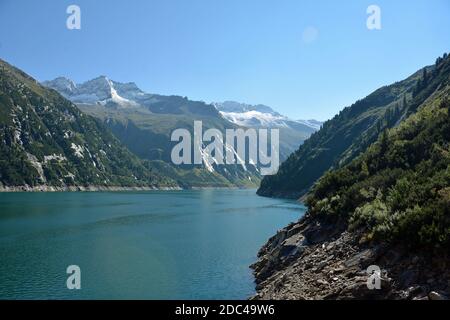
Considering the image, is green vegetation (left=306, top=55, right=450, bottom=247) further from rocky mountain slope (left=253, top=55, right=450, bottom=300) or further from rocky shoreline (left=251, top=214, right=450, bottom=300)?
rocky shoreline (left=251, top=214, right=450, bottom=300)

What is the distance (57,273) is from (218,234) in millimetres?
42529

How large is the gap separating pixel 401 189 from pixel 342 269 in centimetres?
1130

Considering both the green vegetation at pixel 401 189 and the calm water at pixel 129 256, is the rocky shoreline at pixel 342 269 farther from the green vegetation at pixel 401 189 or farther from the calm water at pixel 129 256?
the calm water at pixel 129 256

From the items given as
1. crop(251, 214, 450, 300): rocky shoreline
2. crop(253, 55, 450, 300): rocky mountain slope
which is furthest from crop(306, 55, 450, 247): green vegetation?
crop(251, 214, 450, 300): rocky shoreline

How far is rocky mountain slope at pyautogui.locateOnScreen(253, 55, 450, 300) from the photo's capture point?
98.1 ft

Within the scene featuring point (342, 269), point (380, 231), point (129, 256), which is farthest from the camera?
point (129, 256)

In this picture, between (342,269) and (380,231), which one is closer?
(342,269)

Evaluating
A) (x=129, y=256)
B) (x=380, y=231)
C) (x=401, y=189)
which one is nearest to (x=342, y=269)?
(x=380, y=231)

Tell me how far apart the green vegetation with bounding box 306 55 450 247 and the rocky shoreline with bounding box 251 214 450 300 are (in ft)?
4.25

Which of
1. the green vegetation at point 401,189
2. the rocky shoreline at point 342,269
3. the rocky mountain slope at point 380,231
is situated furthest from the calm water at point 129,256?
the green vegetation at point 401,189

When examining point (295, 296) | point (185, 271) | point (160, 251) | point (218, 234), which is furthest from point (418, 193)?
point (218, 234)

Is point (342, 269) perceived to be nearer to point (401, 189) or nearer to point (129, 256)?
point (401, 189)

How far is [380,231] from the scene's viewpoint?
3638 centimetres
